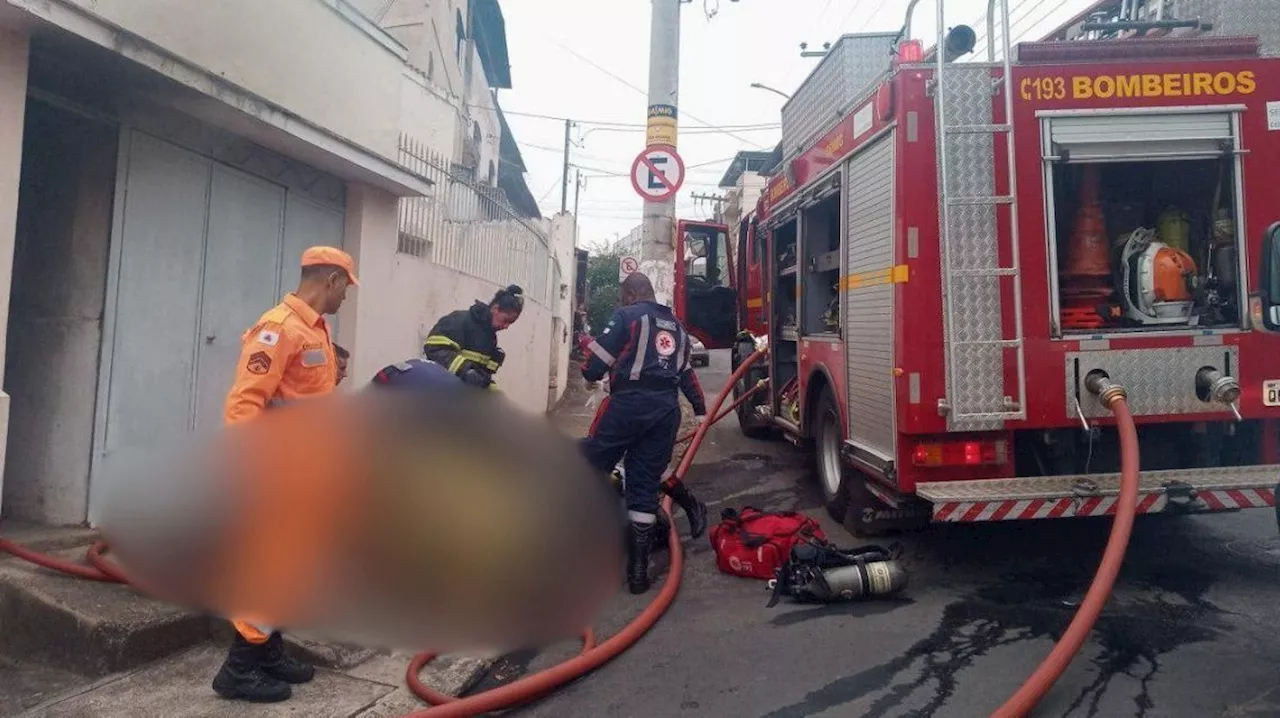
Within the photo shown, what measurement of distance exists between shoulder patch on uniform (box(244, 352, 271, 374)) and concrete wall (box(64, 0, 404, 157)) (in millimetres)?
1810

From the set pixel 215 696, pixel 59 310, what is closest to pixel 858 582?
pixel 215 696

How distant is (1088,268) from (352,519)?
4397 millimetres

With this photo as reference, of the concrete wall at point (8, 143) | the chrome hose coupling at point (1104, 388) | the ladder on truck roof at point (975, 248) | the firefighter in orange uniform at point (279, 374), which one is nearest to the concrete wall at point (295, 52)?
the concrete wall at point (8, 143)

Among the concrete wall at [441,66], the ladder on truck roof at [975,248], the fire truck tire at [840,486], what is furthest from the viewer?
the concrete wall at [441,66]

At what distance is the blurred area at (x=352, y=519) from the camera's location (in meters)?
2.26

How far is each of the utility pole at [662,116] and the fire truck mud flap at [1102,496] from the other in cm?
380

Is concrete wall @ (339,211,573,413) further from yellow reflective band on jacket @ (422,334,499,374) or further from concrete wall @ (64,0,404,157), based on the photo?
concrete wall @ (64,0,404,157)

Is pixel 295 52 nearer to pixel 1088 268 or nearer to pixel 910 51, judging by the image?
pixel 910 51

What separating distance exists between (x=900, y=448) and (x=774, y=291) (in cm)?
326

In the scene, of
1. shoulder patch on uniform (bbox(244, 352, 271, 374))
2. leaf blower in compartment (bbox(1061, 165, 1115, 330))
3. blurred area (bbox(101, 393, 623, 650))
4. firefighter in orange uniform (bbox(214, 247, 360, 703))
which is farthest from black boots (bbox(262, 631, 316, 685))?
leaf blower in compartment (bbox(1061, 165, 1115, 330))

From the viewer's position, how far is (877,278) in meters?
4.85

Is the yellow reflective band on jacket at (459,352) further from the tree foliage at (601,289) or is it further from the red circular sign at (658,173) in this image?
the tree foliage at (601,289)

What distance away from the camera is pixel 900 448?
4.56m

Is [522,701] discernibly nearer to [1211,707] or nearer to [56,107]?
[1211,707]
